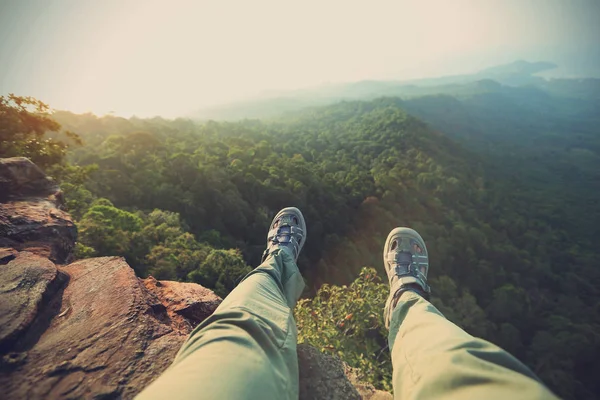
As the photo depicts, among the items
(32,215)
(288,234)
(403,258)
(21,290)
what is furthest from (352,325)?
(32,215)

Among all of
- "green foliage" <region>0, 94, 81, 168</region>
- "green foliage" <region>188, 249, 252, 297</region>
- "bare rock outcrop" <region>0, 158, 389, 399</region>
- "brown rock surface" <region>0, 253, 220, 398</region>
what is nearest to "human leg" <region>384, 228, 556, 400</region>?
"bare rock outcrop" <region>0, 158, 389, 399</region>

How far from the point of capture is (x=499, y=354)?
1.29 meters

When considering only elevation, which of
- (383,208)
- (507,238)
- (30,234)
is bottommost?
(507,238)

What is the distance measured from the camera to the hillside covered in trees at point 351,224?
26.2ft

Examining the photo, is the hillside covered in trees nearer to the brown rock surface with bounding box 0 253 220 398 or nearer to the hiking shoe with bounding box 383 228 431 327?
the hiking shoe with bounding box 383 228 431 327

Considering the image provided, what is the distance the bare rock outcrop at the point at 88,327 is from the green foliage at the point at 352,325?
133 cm

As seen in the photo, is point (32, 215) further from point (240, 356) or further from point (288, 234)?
point (240, 356)

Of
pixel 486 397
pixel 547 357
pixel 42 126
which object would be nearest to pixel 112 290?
pixel 486 397

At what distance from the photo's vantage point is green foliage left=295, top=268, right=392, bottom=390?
3.62 m

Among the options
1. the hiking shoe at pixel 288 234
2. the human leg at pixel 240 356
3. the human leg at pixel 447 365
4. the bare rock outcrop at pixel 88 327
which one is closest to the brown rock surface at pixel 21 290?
the bare rock outcrop at pixel 88 327

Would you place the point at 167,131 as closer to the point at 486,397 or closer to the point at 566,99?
the point at 486,397

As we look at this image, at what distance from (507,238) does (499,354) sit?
165 ft

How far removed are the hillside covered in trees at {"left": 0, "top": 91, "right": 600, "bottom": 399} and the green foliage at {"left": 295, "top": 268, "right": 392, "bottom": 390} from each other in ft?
0.08

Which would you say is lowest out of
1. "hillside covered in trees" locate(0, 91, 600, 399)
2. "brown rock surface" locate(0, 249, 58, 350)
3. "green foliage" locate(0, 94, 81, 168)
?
"hillside covered in trees" locate(0, 91, 600, 399)
